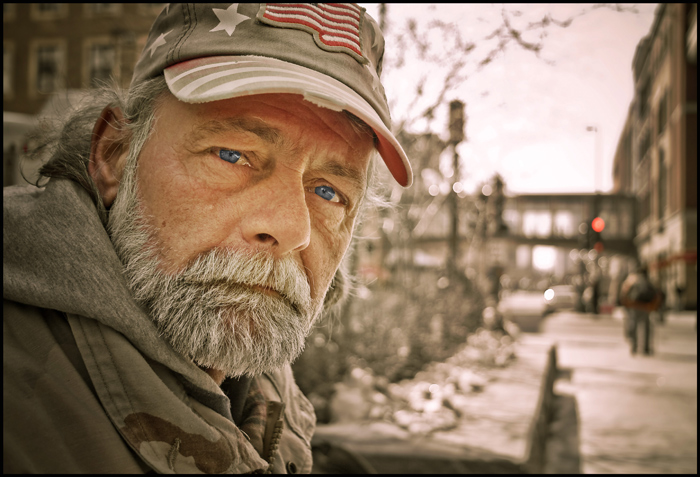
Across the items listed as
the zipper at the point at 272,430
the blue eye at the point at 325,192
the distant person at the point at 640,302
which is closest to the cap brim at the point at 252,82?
the blue eye at the point at 325,192

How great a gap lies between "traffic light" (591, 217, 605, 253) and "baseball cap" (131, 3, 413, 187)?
24.4 feet

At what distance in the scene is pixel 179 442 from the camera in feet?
3.08

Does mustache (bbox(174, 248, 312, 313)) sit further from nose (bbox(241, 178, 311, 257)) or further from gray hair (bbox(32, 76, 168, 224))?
gray hair (bbox(32, 76, 168, 224))

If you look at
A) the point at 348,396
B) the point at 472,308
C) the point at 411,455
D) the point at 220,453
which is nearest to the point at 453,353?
the point at 472,308

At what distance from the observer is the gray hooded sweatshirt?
83 centimetres

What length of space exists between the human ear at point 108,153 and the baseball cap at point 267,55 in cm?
14

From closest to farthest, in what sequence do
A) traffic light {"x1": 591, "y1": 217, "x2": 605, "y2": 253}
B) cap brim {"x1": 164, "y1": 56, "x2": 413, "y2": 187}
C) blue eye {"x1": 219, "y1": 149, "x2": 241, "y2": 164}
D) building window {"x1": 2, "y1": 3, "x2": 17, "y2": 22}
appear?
cap brim {"x1": 164, "y1": 56, "x2": 413, "y2": 187} → blue eye {"x1": 219, "y1": 149, "x2": 241, "y2": 164} → building window {"x1": 2, "y1": 3, "x2": 17, "y2": 22} → traffic light {"x1": 591, "y1": 217, "x2": 605, "y2": 253}

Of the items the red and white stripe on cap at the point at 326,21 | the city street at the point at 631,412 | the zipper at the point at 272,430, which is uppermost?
the red and white stripe on cap at the point at 326,21

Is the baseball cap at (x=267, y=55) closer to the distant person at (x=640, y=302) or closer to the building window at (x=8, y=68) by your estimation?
the building window at (x=8, y=68)

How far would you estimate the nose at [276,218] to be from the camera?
1.04 metres

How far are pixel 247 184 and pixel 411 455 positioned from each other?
205 cm

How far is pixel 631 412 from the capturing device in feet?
14.7

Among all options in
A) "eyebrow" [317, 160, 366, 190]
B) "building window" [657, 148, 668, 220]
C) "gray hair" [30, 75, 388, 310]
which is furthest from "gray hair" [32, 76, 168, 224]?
"building window" [657, 148, 668, 220]

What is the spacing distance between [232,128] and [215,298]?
1.18 feet
